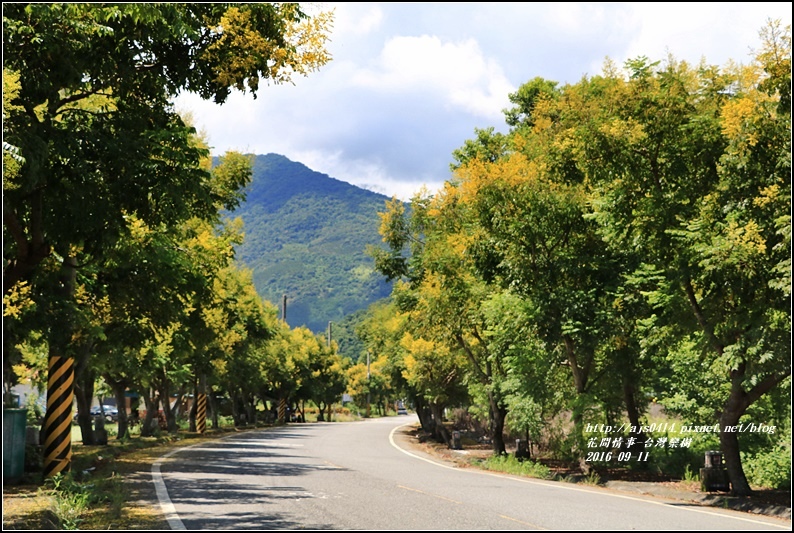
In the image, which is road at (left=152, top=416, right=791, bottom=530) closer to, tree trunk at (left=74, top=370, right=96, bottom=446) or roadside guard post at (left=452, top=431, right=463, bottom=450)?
tree trunk at (left=74, top=370, right=96, bottom=446)

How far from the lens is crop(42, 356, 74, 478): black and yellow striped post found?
17453 millimetres

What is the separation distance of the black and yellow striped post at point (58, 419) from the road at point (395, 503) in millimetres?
2090

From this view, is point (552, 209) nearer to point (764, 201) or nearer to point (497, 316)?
point (497, 316)

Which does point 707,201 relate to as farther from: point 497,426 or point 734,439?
point 497,426

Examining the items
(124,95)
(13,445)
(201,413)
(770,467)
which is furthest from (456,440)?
(124,95)

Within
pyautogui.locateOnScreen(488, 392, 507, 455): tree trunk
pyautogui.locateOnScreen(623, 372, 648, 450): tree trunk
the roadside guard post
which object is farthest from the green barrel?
the roadside guard post

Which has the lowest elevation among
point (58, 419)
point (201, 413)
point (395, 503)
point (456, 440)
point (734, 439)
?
point (456, 440)

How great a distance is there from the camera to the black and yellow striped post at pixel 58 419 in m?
17.5

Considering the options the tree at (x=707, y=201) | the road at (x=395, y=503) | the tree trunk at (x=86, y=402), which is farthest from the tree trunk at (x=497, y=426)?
the tree trunk at (x=86, y=402)

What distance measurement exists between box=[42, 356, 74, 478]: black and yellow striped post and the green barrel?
19.3 inches

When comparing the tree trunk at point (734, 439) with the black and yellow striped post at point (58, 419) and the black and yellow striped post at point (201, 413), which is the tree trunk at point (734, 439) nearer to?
the black and yellow striped post at point (58, 419)

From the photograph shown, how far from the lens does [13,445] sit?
17.3m

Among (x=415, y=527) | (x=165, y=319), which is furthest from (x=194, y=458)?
(x=415, y=527)

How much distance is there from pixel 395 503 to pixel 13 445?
8.83 metres
